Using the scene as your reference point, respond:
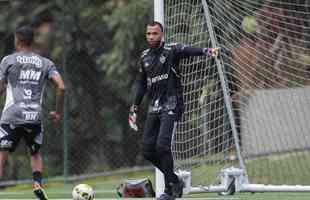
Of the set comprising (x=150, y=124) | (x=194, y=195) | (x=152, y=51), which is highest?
(x=152, y=51)

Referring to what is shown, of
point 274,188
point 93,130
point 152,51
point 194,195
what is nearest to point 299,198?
point 274,188

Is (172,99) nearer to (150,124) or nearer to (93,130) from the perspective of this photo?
(150,124)

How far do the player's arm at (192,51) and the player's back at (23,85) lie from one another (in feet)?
4.75

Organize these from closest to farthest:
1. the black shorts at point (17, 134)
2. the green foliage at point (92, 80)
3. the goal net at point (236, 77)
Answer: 1. the black shorts at point (17, 134)
2. the goal net at point (236, 77)
3. the green foliage at point (92, 80)

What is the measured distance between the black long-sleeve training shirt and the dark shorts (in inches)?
3.0

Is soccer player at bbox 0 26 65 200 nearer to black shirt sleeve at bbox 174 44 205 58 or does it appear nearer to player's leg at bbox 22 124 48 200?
player's leg at bbox 22 124 48 200

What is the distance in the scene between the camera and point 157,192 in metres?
12.7

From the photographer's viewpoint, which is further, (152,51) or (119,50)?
(119,50)

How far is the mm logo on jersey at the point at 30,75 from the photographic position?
39.0 feet

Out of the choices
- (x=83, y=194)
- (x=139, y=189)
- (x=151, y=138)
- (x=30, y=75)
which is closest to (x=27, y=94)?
(x=30, y=75)

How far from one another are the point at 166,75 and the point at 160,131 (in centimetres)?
61

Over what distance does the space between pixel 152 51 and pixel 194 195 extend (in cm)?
241

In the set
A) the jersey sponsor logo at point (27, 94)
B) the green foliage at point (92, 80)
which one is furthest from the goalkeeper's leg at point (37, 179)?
the green foliage at point (92, 80)

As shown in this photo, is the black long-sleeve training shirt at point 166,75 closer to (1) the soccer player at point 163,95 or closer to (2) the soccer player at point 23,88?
(1) the soccer player at point 163,95
